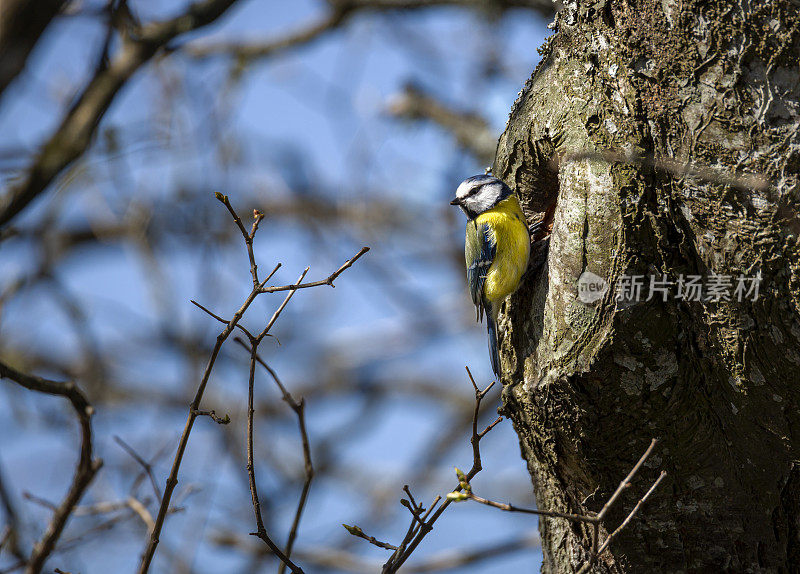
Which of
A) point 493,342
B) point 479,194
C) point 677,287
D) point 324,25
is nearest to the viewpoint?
point 677,287

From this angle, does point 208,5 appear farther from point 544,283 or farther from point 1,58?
point 544,283

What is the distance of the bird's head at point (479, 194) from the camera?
95.2 inches

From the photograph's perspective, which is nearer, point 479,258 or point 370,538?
point 370,538

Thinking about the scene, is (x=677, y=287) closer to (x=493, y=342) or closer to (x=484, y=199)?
(x=493, y=342)

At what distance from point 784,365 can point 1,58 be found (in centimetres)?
200

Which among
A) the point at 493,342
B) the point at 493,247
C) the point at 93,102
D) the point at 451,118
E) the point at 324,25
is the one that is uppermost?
the point at 324,25

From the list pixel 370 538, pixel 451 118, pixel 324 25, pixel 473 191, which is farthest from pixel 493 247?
pixel 324 25

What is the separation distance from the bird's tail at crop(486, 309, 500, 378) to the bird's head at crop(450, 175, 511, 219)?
0.42m

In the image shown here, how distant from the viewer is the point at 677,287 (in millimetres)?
1714

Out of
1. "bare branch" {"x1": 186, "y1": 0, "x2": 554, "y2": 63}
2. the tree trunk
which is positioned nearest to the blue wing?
the tree trunk

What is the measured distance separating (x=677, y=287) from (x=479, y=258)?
1057 millimetres

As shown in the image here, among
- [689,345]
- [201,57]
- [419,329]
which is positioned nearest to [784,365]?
[689,345]

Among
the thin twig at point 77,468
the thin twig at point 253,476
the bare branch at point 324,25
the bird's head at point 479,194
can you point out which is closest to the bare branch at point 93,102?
the thin twig at point 77,468

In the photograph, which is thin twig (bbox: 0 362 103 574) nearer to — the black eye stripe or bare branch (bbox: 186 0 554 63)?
the black eye stripe
